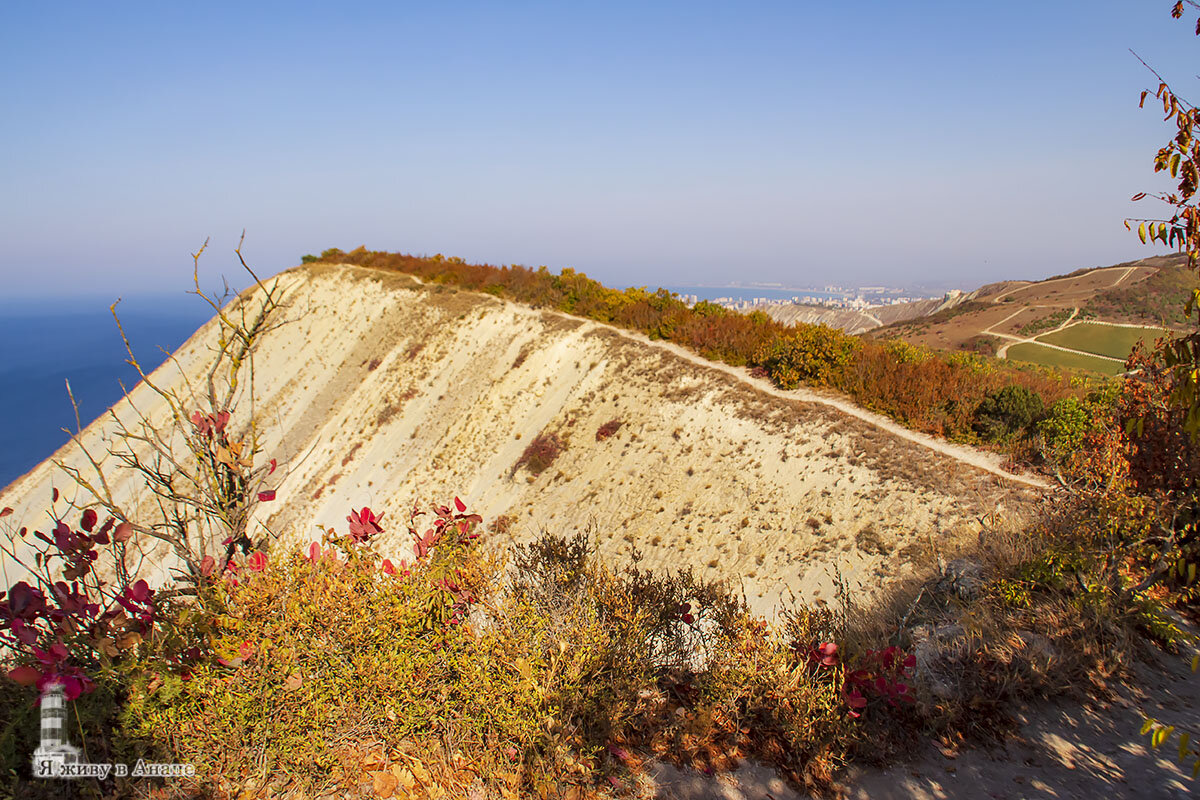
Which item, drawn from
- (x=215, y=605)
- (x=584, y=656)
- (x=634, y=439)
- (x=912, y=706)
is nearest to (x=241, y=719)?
(x=215, y=605)

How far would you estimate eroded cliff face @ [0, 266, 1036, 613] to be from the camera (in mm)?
11008

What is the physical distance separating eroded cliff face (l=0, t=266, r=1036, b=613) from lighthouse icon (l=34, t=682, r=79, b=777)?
0.95 meters

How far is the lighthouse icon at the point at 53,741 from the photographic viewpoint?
10.9 ft

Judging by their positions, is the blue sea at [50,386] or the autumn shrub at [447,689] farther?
the blue sea at [50,386]

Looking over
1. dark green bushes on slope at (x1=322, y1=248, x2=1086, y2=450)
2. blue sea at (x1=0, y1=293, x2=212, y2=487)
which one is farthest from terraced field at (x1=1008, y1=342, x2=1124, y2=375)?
blue sea at (x1=0, y1=293, x2=212, y2=487)

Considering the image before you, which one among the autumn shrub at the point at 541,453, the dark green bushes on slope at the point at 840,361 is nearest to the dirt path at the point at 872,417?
the dark green bushes on slope at the point at 840,361

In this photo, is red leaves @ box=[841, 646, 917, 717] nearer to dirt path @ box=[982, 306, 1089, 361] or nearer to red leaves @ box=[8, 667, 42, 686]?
red leaves @ box=[8, 667, 42, 686]

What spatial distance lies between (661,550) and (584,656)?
29.7ft

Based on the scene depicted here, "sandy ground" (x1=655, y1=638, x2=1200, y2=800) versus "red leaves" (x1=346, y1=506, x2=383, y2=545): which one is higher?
"red leaves" (x1=346, y1=506, x2=383, y2=545)

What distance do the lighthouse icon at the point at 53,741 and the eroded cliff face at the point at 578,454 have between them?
945mm

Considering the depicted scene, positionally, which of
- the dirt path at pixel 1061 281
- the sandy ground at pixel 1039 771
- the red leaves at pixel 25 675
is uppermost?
the dirt path at pixel 1061 281

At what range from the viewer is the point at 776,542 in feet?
38.8

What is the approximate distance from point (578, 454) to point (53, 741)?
588 inches

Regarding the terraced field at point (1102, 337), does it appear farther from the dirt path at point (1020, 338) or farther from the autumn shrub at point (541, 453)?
the autumn shrub at point (541, 453)
